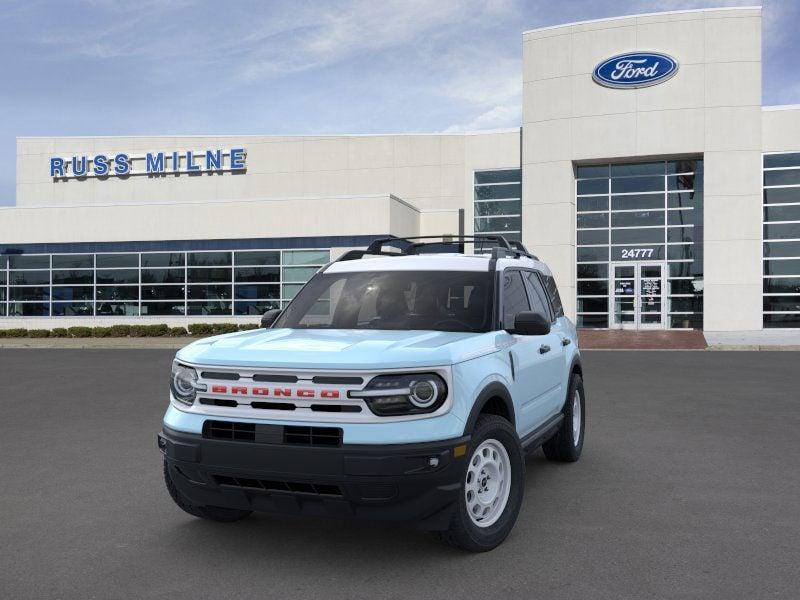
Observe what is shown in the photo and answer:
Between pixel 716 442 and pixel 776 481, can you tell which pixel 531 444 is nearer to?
pixel 776 481

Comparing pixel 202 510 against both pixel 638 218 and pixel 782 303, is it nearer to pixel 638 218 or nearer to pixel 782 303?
pixel 638 218

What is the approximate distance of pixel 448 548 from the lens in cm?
475

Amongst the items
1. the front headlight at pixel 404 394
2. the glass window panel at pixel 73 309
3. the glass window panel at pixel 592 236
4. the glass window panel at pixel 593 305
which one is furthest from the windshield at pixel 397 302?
the glass window panel at pixel 73 309

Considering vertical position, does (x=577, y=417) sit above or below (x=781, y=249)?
below

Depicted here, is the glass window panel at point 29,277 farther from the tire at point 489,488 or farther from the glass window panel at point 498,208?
the tire at point 489,488

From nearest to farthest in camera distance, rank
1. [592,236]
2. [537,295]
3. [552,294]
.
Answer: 1. [537,295]
2. [552,294]
3. [592,236]

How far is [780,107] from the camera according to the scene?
30.0 meters

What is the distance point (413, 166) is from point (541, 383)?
105 feet

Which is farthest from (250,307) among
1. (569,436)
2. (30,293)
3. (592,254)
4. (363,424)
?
(363,424)

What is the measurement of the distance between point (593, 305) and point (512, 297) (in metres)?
27.4

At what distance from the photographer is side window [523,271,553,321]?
6.56 meters

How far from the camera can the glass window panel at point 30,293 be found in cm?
3653

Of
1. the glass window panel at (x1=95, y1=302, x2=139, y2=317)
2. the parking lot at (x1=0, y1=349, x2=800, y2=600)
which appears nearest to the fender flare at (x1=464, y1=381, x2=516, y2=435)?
the parking lot at (x1=0, y1=349, x2=800, y2=600)

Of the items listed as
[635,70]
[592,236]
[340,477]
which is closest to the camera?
[340,477]
